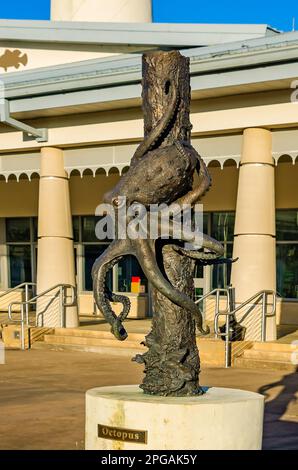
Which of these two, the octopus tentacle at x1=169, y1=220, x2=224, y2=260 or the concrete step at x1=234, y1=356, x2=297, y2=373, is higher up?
the octopus tentacle at x1=169, y1=220, x2=224, y2=260

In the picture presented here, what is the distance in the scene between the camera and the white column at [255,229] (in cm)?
1600

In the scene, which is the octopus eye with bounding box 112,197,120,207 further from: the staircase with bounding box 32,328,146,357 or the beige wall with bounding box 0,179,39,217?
the beige wall with bounding box 0,179,39,217

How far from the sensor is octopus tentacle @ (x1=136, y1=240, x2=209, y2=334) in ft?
21.2

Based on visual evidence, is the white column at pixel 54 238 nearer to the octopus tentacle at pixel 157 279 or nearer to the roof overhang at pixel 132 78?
the roof overhang at pixel 132 78

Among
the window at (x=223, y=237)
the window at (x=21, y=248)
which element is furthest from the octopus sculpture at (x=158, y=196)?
the window at (x=21, y=248)

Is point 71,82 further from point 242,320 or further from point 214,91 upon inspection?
point 242,320

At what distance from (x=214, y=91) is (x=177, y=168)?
31.4ft

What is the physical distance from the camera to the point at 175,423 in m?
6.00

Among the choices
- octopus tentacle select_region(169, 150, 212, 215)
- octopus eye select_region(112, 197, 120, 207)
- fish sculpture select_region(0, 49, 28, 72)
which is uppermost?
fish sculpture select_region(0, 49, 28, 72)

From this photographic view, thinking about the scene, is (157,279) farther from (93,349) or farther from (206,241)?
(93,349)

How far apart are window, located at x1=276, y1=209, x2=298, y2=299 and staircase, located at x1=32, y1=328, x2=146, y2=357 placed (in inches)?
205

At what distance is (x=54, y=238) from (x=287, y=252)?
608 centimetres

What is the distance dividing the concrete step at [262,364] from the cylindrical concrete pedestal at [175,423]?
8.40m

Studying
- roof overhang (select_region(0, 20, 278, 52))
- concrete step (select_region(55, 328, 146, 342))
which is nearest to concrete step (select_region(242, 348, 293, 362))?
concrete step (select_region(55, 328, 146, 342))
